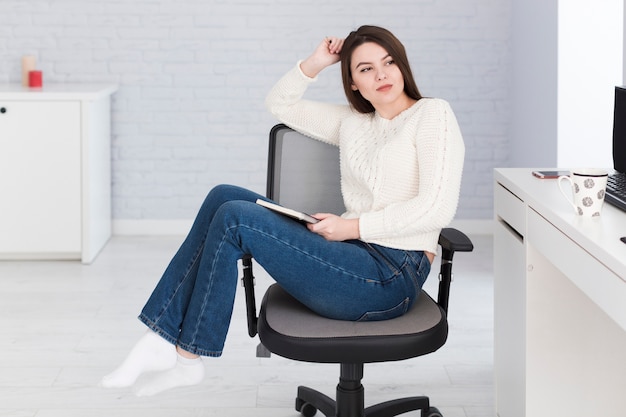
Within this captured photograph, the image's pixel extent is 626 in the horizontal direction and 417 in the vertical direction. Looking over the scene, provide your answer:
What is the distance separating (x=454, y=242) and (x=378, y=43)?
52 centimetres

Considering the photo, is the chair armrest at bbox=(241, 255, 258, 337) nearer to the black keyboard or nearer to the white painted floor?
the white painted floor

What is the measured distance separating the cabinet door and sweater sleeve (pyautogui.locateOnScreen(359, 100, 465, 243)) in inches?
91.1

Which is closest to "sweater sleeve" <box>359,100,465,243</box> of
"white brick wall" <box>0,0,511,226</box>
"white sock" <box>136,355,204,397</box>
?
"white sock" <box>136,355,204,397</box>

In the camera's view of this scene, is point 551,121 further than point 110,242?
No

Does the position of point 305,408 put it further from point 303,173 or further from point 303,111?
point 303,111

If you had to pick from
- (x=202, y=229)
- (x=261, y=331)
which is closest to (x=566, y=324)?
(x=261, y=331)

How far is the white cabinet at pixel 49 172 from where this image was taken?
4160 millimetres

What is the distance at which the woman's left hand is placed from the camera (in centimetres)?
219

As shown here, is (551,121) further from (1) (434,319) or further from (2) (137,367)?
(2) (137,367)

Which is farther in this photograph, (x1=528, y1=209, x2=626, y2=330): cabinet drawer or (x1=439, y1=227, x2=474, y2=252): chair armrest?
(x1=439, y1=227, x2=474, y2=252): chair armrest

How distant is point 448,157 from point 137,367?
83 cm

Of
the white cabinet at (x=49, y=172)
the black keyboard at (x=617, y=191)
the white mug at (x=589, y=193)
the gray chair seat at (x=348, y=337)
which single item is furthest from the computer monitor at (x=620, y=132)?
the white cabinet at (x=49, y=172)

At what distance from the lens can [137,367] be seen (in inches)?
83.9

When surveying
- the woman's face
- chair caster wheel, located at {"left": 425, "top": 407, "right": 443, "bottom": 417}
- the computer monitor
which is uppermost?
the woman's face
